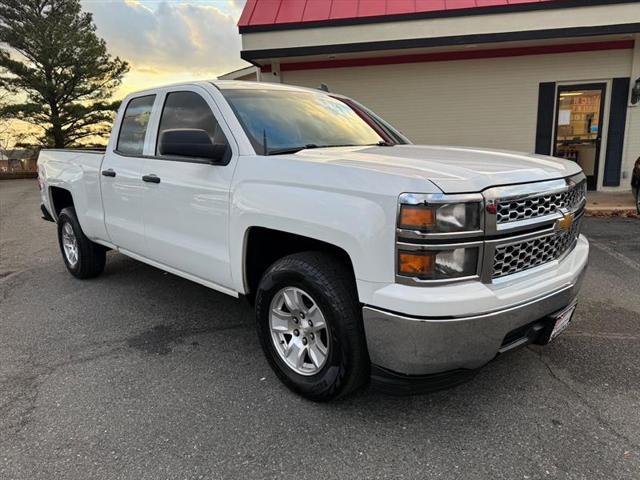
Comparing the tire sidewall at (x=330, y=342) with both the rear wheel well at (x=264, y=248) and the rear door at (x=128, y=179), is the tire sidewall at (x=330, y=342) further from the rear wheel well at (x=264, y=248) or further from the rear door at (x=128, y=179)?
the rear door at (x=128, y=179)

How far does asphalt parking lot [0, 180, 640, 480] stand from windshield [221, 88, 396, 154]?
1.56 meters

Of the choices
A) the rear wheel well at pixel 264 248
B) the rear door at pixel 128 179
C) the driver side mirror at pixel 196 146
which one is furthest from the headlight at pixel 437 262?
the rear door at pixel 128 179

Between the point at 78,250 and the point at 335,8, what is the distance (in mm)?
8385

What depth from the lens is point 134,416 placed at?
290 centimetres

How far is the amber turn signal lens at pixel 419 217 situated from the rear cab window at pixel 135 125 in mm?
2784

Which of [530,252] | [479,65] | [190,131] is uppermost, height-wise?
[479,65]

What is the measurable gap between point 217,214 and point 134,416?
1.33 m

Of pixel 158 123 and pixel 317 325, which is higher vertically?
pixel 158 123

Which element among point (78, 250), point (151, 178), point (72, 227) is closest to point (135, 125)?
point (151, 178)

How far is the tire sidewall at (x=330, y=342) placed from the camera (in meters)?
2.65

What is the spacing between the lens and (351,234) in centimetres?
249

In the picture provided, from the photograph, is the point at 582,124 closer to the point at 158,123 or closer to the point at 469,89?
the point at 469,89

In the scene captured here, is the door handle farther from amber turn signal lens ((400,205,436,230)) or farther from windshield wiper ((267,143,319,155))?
amber turn signal lens ((400,205,436,230))

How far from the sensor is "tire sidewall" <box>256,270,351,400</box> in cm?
265
